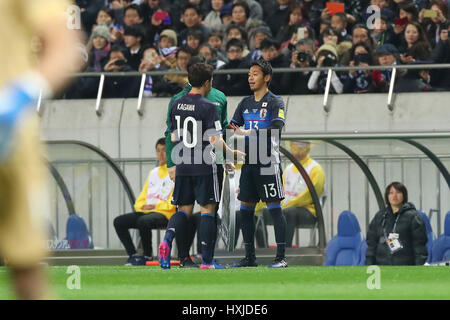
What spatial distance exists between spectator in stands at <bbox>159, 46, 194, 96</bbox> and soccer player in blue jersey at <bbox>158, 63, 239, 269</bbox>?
675 cm

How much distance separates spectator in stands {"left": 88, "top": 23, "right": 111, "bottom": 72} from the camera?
2155 cm

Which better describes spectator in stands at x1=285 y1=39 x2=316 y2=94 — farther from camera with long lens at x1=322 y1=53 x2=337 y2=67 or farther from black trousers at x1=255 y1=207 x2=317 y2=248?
black trousers at x1=255 y1=207 x2=317 y2=248

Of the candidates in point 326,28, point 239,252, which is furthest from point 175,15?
point 239,252

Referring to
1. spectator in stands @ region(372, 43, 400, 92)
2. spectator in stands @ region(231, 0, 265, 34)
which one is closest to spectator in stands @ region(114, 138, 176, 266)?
spectator in stands @ region(372, 43, 400, 92)

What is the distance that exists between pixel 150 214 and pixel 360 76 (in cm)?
480

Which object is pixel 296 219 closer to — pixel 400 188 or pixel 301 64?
pixel 400 188

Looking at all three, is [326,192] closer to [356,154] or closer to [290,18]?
[356,154]

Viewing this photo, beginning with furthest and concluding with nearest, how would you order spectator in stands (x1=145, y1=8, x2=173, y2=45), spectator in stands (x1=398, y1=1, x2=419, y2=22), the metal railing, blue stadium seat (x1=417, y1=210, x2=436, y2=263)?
1. spectator in stands (x1=145, y1=8, x2=173, y2=45)
2. spectator in stands (x1=398, y1=1, x2=419, y2=22)
3. the metal railing
4. blue stadium seat (x1=417, y1=210, x2=436, y2=263)

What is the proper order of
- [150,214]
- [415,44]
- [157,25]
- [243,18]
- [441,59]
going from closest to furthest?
[150,214]
[441,59]
[415,44]
[243,18]
[157,25]

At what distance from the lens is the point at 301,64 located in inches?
757

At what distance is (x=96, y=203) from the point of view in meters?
17.0

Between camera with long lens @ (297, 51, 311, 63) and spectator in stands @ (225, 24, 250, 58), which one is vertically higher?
spectator in stands @ (225, 24, 250, 58)

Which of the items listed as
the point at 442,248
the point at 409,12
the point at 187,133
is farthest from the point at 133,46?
the point at 187,133

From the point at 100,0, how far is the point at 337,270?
12.2 m
